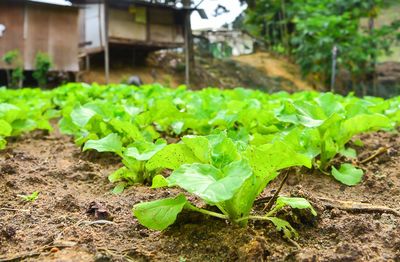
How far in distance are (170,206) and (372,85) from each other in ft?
57.9

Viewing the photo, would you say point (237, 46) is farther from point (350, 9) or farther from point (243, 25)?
point (350, 9)

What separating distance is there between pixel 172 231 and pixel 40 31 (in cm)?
1310

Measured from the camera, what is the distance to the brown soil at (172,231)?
37.0 inches

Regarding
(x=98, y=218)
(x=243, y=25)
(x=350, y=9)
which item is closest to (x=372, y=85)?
(x=350, y=9)

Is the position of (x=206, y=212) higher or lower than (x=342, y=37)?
lower

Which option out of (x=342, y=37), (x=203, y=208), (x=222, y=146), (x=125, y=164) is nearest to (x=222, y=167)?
(x=222, y=146)

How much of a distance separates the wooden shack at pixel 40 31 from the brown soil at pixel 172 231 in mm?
11980

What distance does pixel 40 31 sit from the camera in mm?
12547

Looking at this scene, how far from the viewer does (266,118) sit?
2.05 metres

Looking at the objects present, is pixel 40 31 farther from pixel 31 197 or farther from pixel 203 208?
pixel 203 208

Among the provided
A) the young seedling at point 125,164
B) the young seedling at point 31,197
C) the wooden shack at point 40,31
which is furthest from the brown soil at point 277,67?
the young seedling at point 31,197

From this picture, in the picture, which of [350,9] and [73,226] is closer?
[73,226]

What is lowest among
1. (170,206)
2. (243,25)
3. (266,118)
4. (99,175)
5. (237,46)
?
(99,175)

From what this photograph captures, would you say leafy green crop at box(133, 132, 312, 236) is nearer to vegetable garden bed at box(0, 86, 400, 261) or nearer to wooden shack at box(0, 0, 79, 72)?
vegetable garden bed at box(0, 86, 400, 261)
